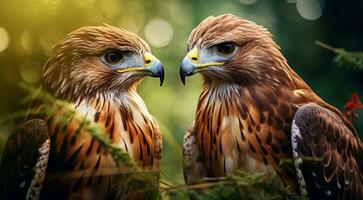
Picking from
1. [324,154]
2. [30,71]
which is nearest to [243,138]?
[324,154]

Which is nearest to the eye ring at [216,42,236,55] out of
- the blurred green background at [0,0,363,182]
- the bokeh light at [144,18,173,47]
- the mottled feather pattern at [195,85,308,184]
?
the mottled feather pattern at [195,85,308,184]

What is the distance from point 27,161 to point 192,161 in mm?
717

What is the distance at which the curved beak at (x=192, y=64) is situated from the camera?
129 inches

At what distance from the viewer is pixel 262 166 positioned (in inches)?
131

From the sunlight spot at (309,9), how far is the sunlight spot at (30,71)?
310 cm

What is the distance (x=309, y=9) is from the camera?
7344 mm

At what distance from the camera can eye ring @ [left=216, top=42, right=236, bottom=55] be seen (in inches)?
135

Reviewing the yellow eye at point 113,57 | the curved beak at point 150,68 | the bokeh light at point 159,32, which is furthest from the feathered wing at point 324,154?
the bokeh light at point 159,32

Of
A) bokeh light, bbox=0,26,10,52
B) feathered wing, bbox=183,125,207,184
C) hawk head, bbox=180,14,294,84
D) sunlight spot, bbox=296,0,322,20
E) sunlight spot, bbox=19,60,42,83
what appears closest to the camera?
hawk head, bbox=180,14,294,84

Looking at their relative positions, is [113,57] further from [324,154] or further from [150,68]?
[324,154]

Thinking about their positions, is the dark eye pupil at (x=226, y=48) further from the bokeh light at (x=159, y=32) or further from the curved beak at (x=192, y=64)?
the bokeh light at (x=159, y=32)

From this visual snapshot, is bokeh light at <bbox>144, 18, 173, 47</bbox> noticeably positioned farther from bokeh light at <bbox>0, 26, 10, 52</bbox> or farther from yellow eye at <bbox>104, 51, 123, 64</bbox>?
yellow eye at <bbox>104, 51, 123, 64</bbox>

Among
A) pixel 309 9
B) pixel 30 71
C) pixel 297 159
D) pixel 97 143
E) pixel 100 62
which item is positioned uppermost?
pixel 309 9

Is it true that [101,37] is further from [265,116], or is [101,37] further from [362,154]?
[362,154]
